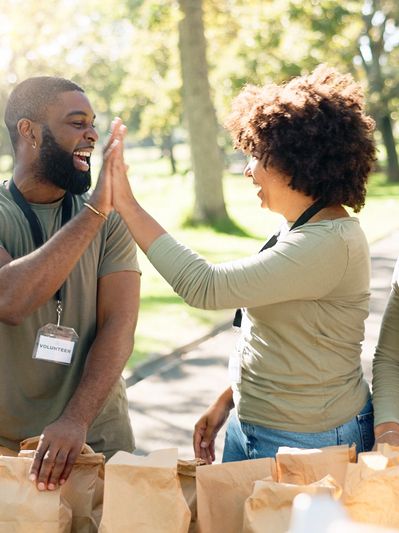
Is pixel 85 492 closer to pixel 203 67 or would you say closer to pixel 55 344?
pixel 55 344

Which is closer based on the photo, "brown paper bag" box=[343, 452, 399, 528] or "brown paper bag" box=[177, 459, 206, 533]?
"brown paper bag" box=[343, 452, 399, 528]

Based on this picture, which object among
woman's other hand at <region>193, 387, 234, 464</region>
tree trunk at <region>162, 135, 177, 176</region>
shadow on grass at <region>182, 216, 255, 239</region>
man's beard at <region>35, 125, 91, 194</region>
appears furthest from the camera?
tree trunk at <region>162, 135, 177, 176</region>

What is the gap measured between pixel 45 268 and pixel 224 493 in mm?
864

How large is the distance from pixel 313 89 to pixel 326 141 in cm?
19

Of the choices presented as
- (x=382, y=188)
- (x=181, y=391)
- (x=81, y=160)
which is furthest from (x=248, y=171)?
(x=382, y=188)

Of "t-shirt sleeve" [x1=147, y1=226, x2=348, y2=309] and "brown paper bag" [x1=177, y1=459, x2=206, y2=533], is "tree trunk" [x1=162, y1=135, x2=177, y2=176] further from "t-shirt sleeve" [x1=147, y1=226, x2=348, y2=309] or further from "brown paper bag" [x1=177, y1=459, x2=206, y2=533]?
"brown paper bag" [x1=177, y1=459, x2=206, y2=533]

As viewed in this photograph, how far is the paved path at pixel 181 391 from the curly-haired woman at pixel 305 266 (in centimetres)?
320

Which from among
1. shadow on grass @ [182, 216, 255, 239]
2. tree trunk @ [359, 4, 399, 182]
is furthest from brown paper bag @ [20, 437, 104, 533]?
tree trunk @ [359, 4, 399, 182]

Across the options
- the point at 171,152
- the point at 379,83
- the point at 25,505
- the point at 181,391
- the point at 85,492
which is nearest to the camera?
the point at 25,505

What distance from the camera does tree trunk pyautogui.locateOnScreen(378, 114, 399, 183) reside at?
3619 cm

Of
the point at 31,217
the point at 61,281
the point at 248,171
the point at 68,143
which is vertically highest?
the point at 68,143

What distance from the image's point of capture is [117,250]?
9.82ft

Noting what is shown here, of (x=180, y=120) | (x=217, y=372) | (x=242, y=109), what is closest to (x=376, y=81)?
(x=180, y=120)

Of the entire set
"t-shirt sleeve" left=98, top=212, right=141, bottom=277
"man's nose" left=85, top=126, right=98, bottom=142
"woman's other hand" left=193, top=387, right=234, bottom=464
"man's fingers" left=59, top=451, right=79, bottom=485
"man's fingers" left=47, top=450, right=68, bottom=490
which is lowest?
"woman's other hand" left=193, top=387, right=234, bottom=464
